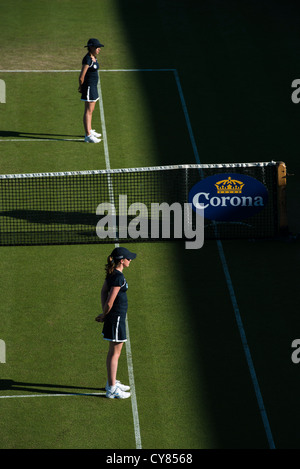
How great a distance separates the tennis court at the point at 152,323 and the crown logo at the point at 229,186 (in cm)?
101

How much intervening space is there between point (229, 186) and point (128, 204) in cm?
236

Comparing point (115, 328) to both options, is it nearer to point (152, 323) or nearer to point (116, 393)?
point (116, 393)

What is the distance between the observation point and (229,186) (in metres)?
17.4

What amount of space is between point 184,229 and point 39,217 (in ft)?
9.74

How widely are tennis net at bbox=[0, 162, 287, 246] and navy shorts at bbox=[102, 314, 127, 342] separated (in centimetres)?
498

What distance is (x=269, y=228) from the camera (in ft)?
58.5

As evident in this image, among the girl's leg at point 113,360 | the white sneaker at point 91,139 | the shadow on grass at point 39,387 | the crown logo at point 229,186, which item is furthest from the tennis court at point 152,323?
the crown logo at point 229,186

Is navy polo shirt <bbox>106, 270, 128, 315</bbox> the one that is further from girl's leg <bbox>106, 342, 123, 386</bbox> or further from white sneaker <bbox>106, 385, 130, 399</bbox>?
white sneaker <bbox>106, 385, 130, 399</bbox>

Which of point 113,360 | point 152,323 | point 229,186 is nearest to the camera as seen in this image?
point 113,360

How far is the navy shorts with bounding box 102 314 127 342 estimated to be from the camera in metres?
12.6

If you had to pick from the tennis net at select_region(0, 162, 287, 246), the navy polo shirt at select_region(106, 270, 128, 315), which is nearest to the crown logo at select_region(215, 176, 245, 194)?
the tennis net at select_region(0, 162, 287, 246)

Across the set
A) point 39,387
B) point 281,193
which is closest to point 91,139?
point 281,193

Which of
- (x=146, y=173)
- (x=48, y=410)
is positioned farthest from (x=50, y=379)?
(x=146, y=173)

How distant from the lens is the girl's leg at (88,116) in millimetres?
20603
